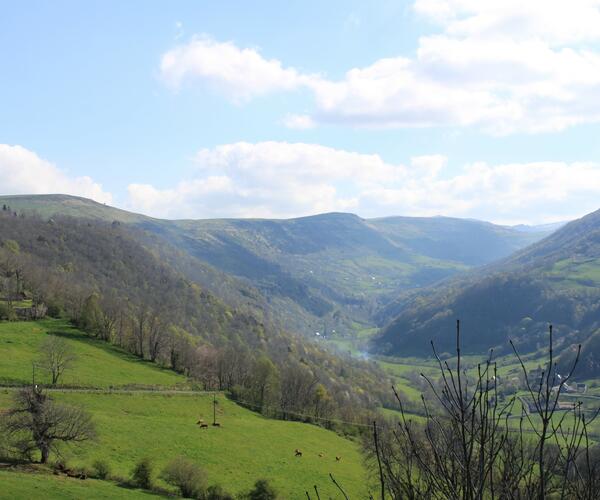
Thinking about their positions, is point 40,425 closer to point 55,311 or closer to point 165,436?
point 165,436

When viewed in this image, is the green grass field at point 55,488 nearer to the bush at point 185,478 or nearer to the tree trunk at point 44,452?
the bush at point 185,478

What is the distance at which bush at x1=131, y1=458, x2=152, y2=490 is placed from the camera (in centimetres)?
5112

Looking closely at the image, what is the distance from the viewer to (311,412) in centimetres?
10519

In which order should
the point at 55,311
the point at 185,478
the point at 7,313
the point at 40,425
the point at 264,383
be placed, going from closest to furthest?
the point at 40,425, the point at 185,478, the point at 7,313, the point at 264,383, the point at 55,311

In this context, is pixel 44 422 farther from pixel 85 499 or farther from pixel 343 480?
pixel 343 480

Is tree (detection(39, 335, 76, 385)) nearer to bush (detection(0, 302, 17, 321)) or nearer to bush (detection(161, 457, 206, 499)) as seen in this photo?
bush (detection(0, 302, 17, 321))

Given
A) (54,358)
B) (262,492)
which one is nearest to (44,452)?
(262,492)

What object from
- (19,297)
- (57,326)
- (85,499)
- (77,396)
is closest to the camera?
(85,499)

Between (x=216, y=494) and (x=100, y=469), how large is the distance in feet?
37.8

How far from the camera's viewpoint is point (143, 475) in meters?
51.3

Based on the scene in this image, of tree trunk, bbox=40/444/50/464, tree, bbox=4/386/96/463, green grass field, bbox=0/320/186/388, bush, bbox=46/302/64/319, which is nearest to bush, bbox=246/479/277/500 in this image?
tree, bbox=4/386/96/463

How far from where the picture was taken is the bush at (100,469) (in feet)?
166

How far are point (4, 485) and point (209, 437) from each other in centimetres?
3515

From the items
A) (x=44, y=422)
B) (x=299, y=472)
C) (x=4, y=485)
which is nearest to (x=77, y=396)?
(x=44, y=422)
